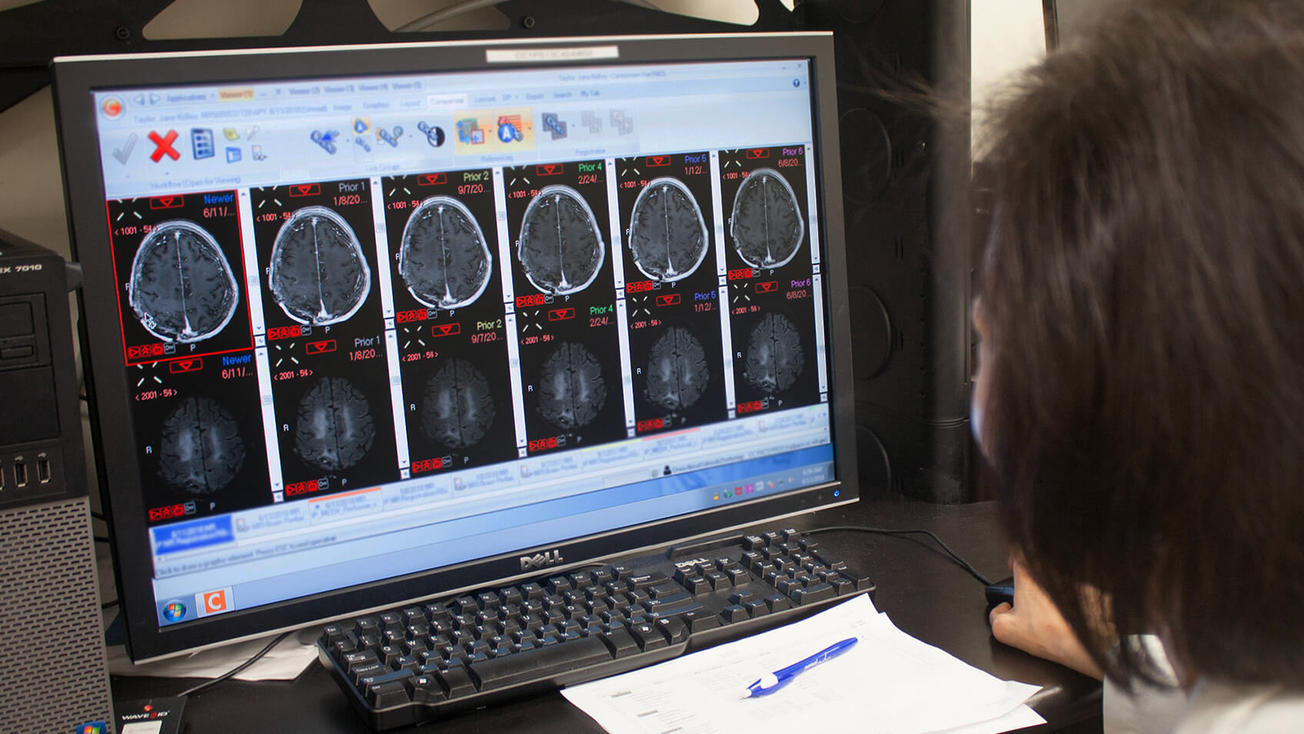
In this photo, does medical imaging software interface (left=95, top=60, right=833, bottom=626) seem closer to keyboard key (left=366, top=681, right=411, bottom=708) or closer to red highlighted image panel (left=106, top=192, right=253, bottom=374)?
red highlighted image panel (left=106, top=192, right=253, bottom=374)

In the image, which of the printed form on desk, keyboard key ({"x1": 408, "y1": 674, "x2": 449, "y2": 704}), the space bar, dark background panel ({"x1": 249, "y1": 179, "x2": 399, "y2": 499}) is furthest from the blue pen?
dark background panel ({"x1": 249, "y1": 179, "x2": 399, "y2": 499})

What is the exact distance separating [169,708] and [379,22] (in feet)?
2.11

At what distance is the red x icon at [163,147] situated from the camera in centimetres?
77

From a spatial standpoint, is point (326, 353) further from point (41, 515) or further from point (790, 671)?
point (790, 671)

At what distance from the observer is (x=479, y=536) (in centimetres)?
89

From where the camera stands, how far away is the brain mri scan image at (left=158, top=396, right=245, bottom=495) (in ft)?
2.57

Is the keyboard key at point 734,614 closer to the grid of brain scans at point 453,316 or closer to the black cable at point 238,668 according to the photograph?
the grid of brain scans at point 453,316

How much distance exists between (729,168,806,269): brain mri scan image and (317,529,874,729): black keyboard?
0.86 feet

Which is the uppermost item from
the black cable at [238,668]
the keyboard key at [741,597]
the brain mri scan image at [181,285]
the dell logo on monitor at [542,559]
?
the brain mri scan image at [181,285]

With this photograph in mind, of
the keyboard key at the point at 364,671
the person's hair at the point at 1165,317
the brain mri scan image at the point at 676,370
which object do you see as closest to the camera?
the person's hair at the point at 1165,317

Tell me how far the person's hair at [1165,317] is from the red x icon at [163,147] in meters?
0.56

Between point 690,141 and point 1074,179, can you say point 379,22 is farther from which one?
point 1074,179

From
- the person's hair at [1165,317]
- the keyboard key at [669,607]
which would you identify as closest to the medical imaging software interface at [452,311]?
the keyboard key at [669,607]

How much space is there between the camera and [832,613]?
0.88 metres
